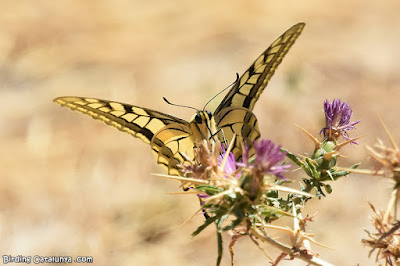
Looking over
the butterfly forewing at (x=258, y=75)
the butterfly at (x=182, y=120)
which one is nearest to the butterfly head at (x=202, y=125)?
the butterfly at (x=182, y=120)

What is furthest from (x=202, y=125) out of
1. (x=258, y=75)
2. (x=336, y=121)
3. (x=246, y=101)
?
(x=336, y=121)

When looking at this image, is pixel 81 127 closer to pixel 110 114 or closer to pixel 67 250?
pixel 67 250

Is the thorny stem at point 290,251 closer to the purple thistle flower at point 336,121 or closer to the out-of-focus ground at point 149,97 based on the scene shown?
the purple thistle flower at point 336,121

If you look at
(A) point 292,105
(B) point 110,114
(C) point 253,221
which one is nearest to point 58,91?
(A) point 292,105

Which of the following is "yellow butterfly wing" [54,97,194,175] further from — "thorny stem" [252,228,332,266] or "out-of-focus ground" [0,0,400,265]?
"out-of-focus ground" [0,0,400,265]

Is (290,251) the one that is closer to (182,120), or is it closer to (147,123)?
(182,120)

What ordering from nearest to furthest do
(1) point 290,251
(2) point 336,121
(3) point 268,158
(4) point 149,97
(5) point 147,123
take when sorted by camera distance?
1. (3) point 268,158
2. (1) point 290,251
3. (2) point 336,121
4. (5) point 147,123
5. (4) point 149,97

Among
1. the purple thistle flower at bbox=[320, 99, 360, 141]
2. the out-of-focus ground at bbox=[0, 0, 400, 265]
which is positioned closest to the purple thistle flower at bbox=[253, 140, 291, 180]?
the purple thistle flower at bbox=[320, 99, 360, 141]
